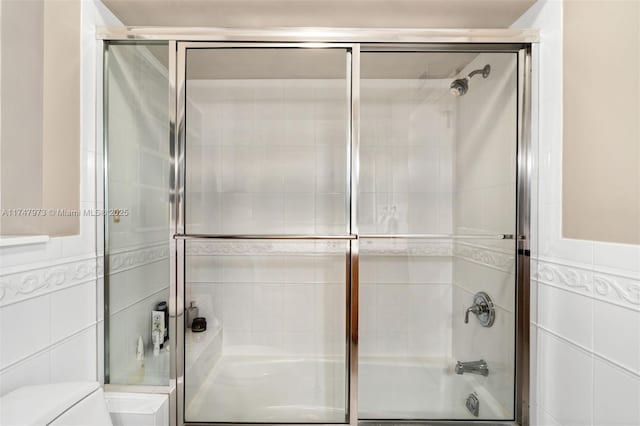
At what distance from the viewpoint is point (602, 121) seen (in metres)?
1.21

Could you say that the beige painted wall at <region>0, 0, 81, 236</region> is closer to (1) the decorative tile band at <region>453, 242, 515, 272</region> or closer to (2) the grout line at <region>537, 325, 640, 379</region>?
(1) the decorative tile band at <region>453, 242, 515, 272</region>

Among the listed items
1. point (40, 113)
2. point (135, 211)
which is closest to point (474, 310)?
point (135, 211)

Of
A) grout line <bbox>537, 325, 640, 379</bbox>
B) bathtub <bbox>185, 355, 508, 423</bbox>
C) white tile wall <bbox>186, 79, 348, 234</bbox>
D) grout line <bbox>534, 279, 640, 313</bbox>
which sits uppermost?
white tile wall <bbox>186, 79, 348, 234</bbox>

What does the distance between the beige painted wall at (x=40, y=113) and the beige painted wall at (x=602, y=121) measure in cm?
184

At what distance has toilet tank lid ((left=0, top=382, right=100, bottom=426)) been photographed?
966 millimetres

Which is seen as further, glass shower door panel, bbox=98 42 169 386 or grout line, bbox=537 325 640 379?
glass shower door panel, bbox=98 42 169 386

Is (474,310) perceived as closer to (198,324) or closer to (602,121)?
(602,121)

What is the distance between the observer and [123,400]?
1.47 meters

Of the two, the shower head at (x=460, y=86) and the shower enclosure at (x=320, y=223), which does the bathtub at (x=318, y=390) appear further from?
the shower head at (x=460, y=86)

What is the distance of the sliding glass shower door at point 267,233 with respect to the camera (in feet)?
4.93

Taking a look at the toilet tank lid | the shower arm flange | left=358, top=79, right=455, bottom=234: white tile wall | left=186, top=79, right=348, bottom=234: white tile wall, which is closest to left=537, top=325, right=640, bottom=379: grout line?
left=358, top=79, right=455, bottom=234: white tile wall

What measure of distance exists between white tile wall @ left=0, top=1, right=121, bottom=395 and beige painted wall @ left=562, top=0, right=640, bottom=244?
6.00 ft

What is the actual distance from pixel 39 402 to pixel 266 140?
3.63ft

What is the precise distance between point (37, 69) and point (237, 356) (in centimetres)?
126
